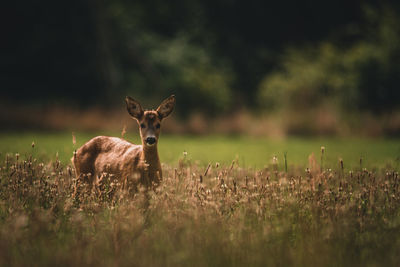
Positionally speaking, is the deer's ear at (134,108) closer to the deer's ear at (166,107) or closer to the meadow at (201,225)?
the deer's ear at (166,107)

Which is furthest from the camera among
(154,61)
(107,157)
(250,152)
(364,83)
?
(154,61)

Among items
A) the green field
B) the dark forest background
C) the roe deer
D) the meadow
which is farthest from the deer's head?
the dark forest background

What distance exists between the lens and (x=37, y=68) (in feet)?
84.7

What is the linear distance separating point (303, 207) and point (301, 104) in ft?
51.0

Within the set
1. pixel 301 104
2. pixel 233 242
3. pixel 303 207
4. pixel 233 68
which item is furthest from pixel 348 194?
pixel 233 68

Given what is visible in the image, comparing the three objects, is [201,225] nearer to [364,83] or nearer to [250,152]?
[250,152]

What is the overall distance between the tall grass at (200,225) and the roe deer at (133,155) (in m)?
0.22

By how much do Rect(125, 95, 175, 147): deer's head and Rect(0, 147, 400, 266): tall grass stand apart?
62 cm

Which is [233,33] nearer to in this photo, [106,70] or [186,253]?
[106,70]

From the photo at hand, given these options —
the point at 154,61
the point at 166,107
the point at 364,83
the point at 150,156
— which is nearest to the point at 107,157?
the point at 150,156

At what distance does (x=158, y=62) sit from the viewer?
27.5 m

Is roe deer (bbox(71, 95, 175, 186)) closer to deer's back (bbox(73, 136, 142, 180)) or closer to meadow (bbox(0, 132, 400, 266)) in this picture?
deer's back (bbox(73, 136, 142, 180))

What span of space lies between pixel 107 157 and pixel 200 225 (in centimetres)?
192

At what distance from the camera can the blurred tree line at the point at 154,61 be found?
68.8 feet
